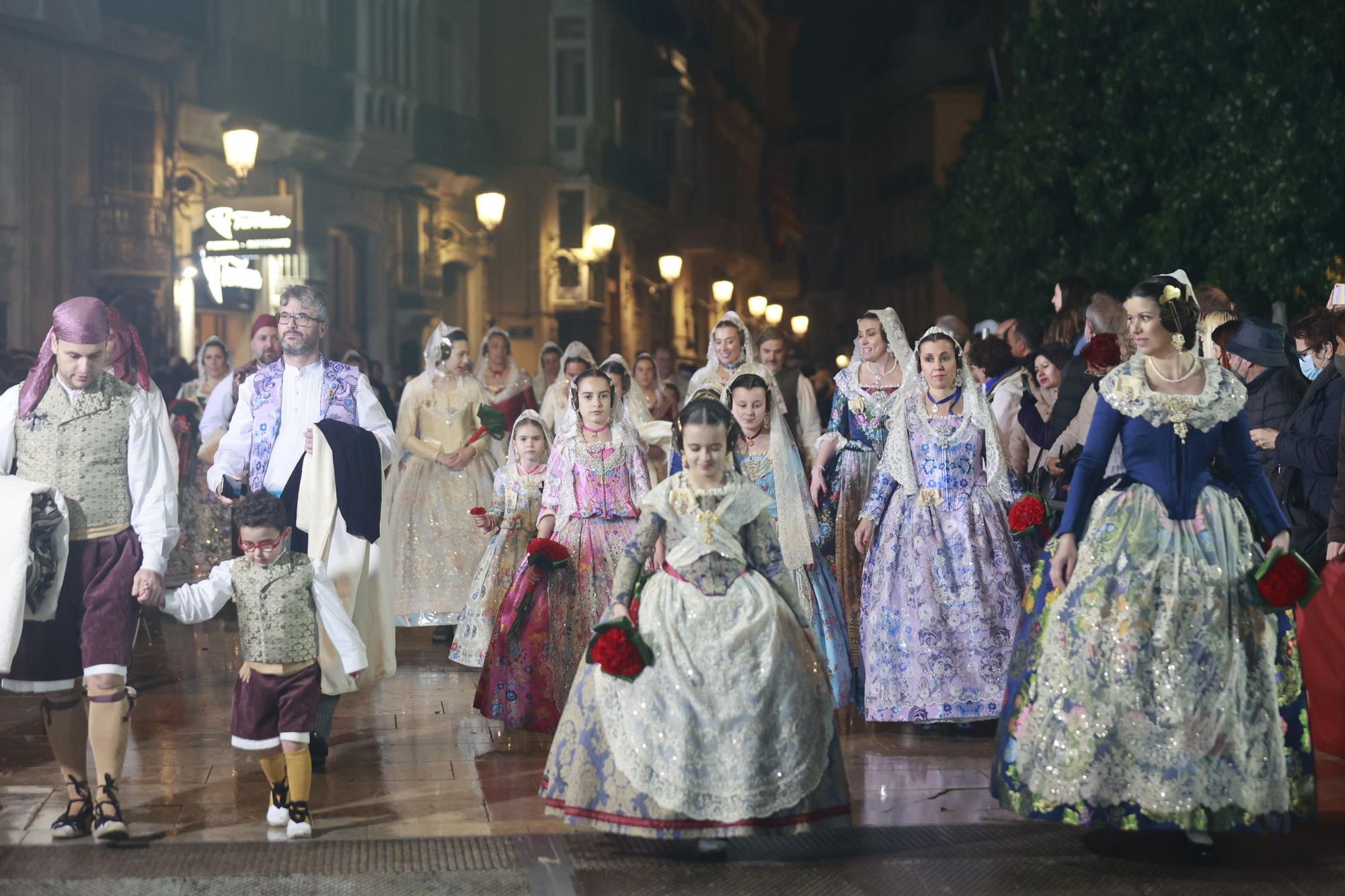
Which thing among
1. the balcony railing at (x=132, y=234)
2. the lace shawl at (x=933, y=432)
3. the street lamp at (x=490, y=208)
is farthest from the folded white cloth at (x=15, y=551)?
the street lamp at (x=490, y=208)

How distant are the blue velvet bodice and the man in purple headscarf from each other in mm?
3239

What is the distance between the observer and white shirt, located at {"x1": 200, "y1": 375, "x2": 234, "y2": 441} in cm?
1014

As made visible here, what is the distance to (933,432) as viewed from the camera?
7.94m

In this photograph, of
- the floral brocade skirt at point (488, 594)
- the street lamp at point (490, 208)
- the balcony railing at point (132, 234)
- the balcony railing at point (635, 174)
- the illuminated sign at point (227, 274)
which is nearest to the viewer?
the floral brocade skirt at point (488, 594)

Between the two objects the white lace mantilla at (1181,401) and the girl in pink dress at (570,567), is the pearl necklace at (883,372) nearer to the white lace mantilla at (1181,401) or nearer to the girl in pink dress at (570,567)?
the girl in pink dress at (570,567)

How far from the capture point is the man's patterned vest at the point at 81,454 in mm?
5961

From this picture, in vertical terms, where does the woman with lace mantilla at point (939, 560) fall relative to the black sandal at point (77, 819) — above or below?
above

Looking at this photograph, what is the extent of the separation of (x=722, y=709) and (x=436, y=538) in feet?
20.1

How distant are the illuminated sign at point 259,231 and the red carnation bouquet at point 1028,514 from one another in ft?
39.6

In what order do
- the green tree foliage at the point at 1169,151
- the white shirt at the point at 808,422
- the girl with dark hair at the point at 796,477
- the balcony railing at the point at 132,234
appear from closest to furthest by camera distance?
the girl with dark hair at the point at 796,477 < the white shirt at the point at 808,422 < the green tree foliage at the point at 1169,151 < the balcony railing at the point at 132,234

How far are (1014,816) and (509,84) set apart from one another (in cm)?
2654

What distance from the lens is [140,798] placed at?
21.4 feet

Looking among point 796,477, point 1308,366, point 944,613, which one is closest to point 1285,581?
point 944,613

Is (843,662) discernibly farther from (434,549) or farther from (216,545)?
(216,545)
